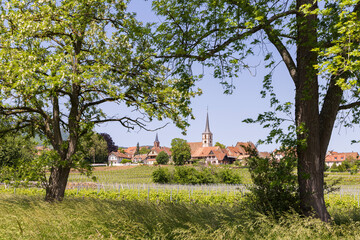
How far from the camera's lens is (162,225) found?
7.41 m

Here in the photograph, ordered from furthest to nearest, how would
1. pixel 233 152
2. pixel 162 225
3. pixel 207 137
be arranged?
1. pixel 207 137
2. pixel 233 152
3. pixel 162 225

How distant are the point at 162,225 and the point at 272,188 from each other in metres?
3.31

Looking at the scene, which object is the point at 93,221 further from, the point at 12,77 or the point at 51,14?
the point at 51,14

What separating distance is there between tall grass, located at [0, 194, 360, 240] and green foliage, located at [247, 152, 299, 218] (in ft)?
1.28

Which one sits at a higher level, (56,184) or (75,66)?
(75,66)

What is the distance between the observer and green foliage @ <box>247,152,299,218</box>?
835cm

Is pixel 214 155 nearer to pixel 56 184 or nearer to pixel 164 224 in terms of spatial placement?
pixel 56 184

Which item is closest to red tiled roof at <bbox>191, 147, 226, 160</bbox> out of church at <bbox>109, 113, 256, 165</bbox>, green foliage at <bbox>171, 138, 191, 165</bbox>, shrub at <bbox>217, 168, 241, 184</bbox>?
church at <bbox>109, 113, 256, 165</bbox>

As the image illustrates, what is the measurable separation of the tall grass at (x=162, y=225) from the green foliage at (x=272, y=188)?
39 centimetres

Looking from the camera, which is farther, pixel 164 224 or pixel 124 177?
pixel 124 177

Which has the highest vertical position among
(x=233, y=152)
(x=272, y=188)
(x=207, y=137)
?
(x=207, y=137)

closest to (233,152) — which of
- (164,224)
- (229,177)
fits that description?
(229,177)

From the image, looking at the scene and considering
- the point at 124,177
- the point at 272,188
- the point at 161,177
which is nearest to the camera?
the point at 272,188

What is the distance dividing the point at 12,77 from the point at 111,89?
10.0 ft
